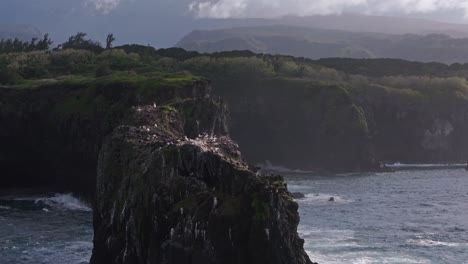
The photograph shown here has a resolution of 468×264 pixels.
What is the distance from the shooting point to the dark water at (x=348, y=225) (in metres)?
55.4

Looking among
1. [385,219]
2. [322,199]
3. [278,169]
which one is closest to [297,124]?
[278,169]

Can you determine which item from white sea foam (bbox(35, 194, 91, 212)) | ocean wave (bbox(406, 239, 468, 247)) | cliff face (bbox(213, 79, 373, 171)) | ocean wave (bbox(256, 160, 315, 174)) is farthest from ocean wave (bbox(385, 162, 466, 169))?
ocean wave (bbox(406, 239, 468, 247))

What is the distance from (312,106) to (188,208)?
360 feet

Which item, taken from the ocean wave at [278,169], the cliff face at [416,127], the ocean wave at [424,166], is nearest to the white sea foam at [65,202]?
the ocean wave at [278,169]

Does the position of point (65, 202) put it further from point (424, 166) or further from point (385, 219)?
point (424, 166)

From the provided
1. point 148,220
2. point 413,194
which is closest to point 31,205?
point 148,220

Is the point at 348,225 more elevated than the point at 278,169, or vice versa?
the point at 278,169

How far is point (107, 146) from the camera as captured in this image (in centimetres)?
5294

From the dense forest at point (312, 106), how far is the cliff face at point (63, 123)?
25.6m

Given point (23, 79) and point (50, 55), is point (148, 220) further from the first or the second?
point (50, 55)

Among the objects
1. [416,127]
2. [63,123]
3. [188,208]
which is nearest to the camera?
[188,208]

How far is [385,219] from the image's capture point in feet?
241

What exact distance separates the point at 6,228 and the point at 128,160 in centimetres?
2414

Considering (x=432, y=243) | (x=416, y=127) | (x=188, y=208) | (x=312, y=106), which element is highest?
(x=312, y=106)
